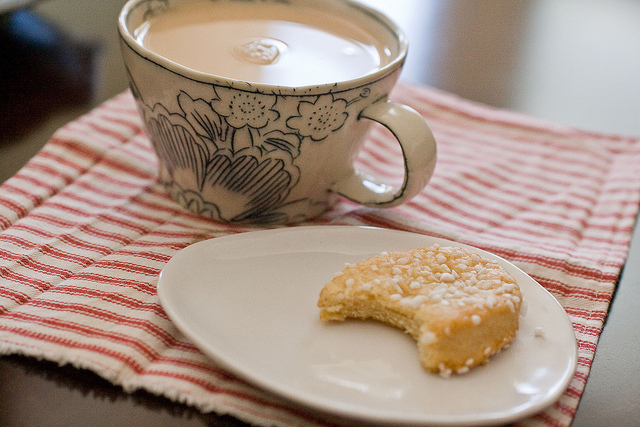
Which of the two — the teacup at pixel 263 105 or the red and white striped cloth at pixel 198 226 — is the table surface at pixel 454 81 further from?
the teacup at pixel 263 105

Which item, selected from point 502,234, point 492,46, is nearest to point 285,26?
point 502,234

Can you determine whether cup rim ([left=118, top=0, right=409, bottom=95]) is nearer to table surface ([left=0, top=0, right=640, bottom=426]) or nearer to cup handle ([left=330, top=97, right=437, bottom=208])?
cup handle ([left=330, top=97, right=437, bottom=208])

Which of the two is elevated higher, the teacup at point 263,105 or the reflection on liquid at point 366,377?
the teacup at point 263,105

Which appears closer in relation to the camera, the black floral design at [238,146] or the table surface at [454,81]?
the table surface at [454,81]

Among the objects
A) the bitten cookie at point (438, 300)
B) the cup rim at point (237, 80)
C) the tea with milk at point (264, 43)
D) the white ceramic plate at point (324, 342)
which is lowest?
the white ceramic plate at point (324, 342)

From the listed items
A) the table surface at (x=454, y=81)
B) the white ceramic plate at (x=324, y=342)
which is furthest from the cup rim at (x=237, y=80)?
the table surface at (x=454, y=81)

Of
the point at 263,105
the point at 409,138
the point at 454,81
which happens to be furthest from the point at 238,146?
the point at 454,81

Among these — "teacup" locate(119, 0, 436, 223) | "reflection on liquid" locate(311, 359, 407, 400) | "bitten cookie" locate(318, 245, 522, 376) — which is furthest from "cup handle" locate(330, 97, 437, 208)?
"reflection on liquid" locate(311, 359, 407, 400)

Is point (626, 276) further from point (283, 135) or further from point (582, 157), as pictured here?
point (283, 135)
